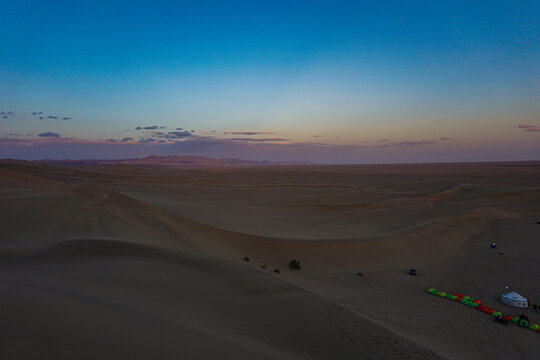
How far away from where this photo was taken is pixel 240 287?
290 inches

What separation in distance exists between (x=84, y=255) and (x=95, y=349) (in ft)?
18.2

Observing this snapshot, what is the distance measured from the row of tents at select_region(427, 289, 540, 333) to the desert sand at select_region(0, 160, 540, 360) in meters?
0.26

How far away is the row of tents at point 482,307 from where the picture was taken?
7.88 m

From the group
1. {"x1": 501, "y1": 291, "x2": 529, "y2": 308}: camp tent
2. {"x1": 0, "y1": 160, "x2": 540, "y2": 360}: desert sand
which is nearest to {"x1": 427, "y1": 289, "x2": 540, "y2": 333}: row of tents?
{"x1": 0, "y1": 160, "x2": 540, "y2": 360}: desert sand

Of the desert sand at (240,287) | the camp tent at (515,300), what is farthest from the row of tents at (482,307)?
the camp tent at (515,300)

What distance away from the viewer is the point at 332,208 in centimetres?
2716

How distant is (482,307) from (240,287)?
6.81m

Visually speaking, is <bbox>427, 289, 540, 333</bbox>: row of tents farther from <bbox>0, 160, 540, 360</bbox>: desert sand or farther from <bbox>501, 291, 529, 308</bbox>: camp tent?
<bbox>501, 291, 529, 308</bbox>: camp tent

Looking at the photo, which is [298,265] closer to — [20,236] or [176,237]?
[176,237]

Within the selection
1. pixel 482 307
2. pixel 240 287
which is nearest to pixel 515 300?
pixel 482 307

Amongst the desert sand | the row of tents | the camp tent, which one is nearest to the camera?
the desert sand

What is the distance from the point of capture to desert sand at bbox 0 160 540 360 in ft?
14.3

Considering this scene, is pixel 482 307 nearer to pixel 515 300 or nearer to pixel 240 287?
pixel 515 300

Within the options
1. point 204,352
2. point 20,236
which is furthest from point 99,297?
point 20,236
